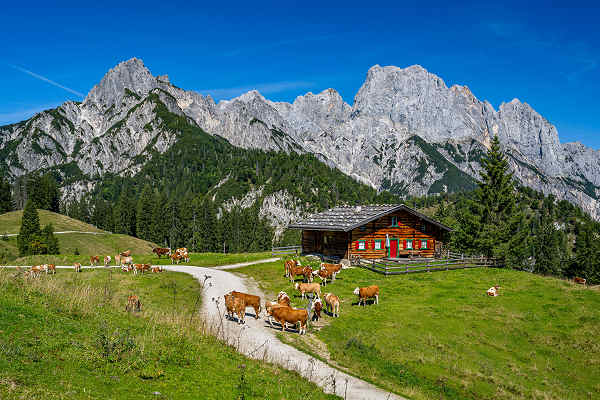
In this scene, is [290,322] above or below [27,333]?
below

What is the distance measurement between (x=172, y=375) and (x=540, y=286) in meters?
32.7

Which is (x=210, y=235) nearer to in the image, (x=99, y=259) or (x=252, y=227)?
(x=252, y=227)

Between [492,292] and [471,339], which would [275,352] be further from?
[492,292]

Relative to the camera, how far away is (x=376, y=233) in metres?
44.2

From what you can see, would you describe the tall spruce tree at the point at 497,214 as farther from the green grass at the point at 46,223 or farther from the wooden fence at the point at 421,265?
the green grass at the point at 46,223

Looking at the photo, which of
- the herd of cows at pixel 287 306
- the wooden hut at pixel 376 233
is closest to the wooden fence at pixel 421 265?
the wooden hut at pixel 376 233

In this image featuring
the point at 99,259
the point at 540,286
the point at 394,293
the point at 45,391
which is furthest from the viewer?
the point at 99,259

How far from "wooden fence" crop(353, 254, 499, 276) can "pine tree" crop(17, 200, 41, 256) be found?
67063 millimetres

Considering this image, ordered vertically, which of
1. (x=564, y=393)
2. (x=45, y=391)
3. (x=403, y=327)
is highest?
(x=45, y=391)

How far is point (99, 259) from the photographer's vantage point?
4153 cm

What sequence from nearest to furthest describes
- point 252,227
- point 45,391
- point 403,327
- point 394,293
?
point 45,391
point 403,327
point 394,293
point 252,227

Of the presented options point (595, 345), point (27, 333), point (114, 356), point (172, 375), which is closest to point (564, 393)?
point (595, 345)

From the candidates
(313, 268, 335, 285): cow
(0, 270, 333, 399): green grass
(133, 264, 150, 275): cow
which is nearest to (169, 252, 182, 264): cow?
(133, 264, 150, 275): cow

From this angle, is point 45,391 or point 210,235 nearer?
point 45,391
